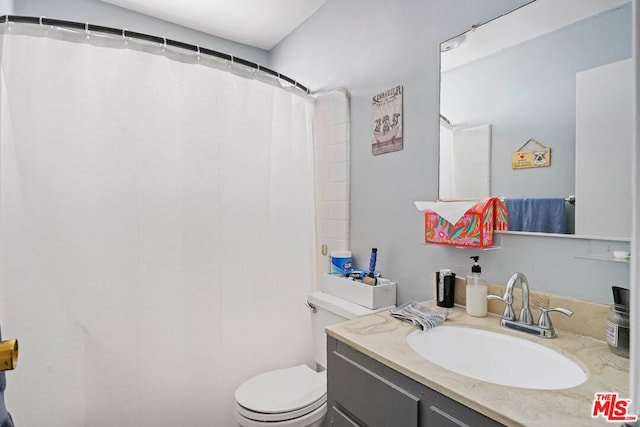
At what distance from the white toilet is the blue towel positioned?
2.19ft

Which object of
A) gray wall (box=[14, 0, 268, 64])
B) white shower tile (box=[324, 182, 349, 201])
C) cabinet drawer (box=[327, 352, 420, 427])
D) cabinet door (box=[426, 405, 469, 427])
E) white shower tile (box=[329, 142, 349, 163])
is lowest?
cabinet drawer (box=[327, 352, 420, 427])

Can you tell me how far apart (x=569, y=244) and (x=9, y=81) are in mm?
2019

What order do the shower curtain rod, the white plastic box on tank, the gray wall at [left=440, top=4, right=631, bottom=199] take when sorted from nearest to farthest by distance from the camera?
the gray wall at [left=440, top=4, right=631, bottom=199] < the shower curtain rod < the white plastic box on tank

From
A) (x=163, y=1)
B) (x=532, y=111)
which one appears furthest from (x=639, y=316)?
(x=163, y=1)

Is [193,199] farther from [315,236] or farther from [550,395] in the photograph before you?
[550,395]

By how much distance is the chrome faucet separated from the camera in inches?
39.1

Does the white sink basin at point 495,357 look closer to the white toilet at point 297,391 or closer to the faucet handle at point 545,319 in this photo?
the faucet handle at point 545,319

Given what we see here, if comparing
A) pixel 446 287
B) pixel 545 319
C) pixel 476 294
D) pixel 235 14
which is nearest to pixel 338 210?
pixel 446 287

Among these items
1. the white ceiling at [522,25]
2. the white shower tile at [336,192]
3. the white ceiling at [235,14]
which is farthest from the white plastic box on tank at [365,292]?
the white ceiling at [235,14]

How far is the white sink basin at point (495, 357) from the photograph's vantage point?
0.88 meters

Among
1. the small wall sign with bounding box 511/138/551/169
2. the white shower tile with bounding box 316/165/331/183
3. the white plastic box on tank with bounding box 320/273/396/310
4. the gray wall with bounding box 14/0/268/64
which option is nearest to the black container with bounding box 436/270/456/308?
the white plastic box on tank with bounding box 320/273/396/310

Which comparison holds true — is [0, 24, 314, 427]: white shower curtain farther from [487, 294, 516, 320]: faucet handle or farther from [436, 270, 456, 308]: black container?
[487, 294, 516, 320]: faucet handle

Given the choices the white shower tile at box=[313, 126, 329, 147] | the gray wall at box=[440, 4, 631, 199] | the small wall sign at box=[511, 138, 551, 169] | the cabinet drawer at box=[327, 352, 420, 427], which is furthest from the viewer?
the white shower tile at box=[313, 126, 329, 147]

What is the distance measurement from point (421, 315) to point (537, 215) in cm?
51
